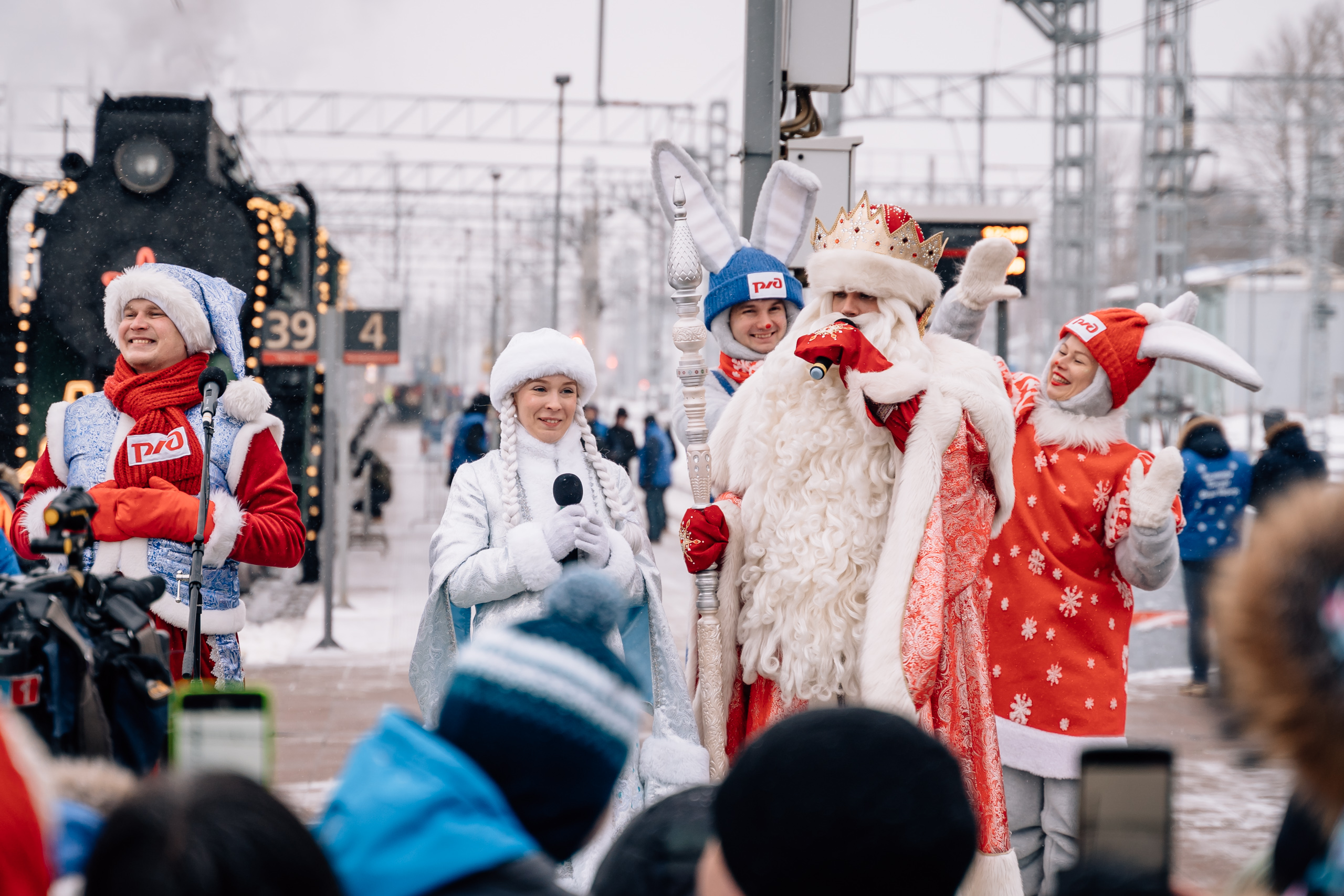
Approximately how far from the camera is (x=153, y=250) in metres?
8.71

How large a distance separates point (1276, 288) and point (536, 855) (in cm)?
4510

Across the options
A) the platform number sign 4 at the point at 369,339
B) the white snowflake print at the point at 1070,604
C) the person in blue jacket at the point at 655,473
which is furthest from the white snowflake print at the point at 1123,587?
the person in blue jacket at the point at 655,473

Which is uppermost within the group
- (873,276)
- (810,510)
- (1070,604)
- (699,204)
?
(699,204)

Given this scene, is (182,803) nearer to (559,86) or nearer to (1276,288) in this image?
(559,86)

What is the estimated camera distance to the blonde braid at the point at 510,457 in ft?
10.8

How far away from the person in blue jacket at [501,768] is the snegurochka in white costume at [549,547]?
5.35 feet

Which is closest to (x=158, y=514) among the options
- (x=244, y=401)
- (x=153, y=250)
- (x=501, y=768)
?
(x=244, y=401)

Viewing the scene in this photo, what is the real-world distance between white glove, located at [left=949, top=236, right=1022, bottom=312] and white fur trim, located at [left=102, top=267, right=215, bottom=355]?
7.60 feet

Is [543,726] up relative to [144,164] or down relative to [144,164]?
down

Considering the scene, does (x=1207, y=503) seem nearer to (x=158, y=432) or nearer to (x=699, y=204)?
(x=699, y=204)

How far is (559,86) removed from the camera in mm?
22094

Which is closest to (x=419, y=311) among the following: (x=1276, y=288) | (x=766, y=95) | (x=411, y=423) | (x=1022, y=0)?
(x=411, y=423)

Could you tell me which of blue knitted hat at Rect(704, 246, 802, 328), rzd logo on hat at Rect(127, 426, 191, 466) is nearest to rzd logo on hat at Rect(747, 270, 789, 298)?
blue knitted hat at Rect(704, 246, 802, 328)

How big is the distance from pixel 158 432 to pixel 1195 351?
121 inches
